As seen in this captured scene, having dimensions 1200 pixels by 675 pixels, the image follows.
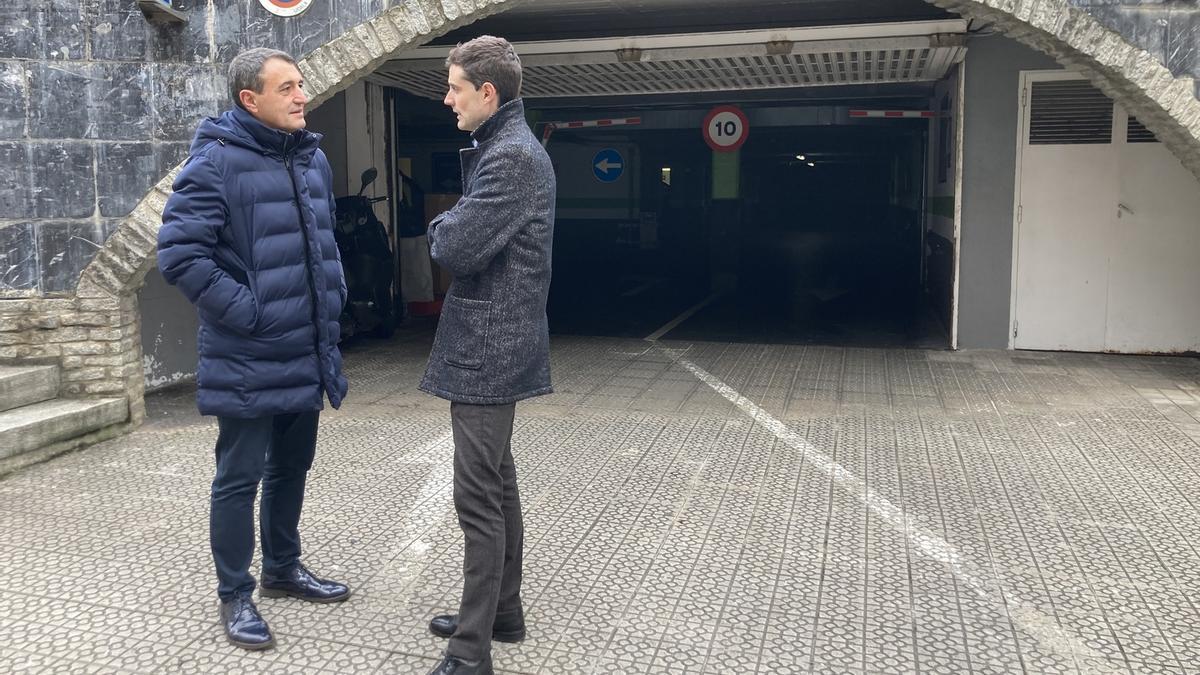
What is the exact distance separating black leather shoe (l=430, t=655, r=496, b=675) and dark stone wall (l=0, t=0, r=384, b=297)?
160 inches

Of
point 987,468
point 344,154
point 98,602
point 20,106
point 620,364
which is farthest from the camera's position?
point 344,154

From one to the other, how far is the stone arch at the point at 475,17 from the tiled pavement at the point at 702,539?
41.7 inches

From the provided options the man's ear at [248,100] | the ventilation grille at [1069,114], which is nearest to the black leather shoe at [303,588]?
the man's ear at [248,100]

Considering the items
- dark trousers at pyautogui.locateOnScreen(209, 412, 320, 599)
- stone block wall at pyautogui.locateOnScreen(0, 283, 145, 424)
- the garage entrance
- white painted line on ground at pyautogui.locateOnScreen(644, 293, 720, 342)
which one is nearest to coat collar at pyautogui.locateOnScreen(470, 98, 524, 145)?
dark trousers at pyautogui.locateOnScreen(209, 412, 320, 599)

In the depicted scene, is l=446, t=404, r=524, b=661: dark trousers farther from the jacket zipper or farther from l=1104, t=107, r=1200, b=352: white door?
l=1104, t=107, r=1200, b=352: white door

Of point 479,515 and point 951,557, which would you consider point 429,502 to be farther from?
point 951,557

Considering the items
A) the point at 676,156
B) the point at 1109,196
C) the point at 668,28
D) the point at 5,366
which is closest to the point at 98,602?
the point at 5,366

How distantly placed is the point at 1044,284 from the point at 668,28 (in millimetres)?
4013

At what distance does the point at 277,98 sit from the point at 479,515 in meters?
1.52

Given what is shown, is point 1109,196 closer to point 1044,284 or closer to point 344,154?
point 1044,284

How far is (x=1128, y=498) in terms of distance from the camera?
4695 mm

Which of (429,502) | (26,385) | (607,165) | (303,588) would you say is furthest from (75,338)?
(607,165)

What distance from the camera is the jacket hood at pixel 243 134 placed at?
3.18 m

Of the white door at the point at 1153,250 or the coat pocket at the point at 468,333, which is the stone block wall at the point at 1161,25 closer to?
the white door at the point at 1153,250
